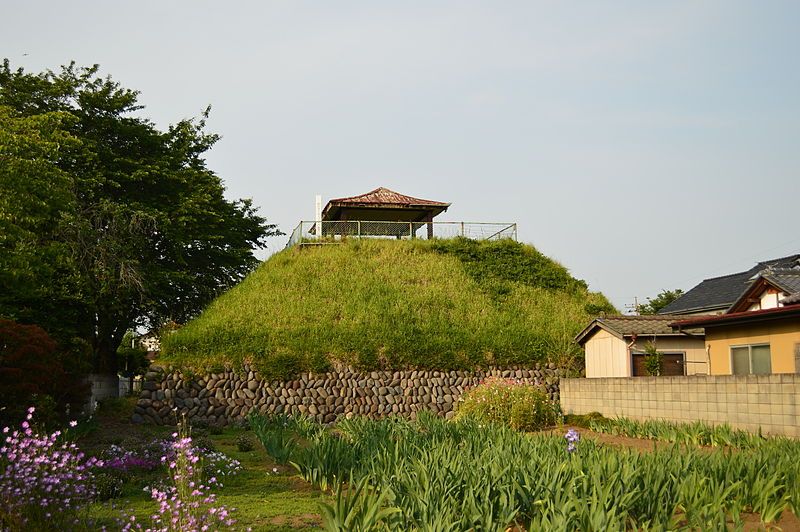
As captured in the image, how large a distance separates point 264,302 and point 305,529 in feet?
67.2

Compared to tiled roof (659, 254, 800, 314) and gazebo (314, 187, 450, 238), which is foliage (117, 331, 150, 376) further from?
tiled roof (659, 254, 800, 314)

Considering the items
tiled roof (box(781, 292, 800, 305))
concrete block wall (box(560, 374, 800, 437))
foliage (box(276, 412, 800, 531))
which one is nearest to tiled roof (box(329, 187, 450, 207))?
concrete block wall (box(560, 374, 800, 437))

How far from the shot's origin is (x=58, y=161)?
90.4 feet

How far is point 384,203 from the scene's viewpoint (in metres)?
36.7

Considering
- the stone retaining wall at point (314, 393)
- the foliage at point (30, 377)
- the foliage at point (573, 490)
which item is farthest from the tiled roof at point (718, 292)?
the foliage at point (30, 377)

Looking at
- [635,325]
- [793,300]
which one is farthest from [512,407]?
[635,325]

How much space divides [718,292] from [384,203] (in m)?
17.2

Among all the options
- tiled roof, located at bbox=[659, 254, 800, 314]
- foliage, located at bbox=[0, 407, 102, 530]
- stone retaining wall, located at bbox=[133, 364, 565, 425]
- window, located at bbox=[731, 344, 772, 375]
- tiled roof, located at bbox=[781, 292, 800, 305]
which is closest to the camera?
foliage, located at bbox=[0, 407, 102, 530]

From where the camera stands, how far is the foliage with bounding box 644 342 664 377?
2078 cm

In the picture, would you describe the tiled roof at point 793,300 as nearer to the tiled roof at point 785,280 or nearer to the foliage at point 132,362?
the tiled roof at point 785,280

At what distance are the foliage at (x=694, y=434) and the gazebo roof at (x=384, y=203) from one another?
23.3 meters

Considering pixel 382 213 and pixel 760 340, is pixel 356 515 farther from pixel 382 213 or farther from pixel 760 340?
pixel 382 213

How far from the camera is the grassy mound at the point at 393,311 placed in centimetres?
2447

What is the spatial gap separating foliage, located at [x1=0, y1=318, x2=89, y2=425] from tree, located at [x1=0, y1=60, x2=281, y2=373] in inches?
222
